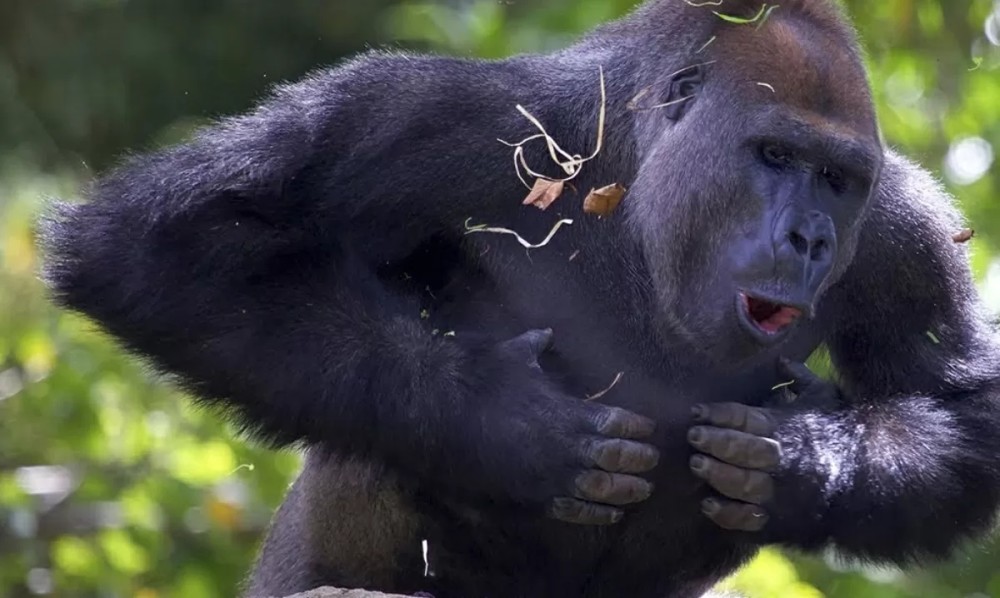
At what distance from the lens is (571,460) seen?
442 cm

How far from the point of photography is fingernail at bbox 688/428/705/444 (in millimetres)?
4562

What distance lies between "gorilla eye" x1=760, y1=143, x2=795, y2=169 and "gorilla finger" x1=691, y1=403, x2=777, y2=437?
0.64 m

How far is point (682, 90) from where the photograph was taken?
190 inches

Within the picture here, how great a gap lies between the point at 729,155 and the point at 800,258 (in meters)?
Result: 0.45

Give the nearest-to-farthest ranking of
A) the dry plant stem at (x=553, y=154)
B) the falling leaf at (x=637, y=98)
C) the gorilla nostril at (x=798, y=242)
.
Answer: the gorilla nostril at (x=798, y=242), the dry plant stem at (x=553, y=154), the falling leaf at (x=637, y=98)

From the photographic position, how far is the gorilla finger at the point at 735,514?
181 inches

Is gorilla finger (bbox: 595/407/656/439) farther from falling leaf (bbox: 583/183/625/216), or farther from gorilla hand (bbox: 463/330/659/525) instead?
falling leaf (bbox: 583/183/625/216)

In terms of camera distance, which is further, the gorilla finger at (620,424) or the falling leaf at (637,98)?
the falling leaf at (637,98)

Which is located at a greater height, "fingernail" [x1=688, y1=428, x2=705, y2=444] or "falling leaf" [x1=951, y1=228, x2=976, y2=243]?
"falling leaf" [x1=951, y1=228, x2=976, y2=243]

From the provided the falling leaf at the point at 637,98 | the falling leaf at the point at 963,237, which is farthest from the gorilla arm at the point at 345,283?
the falling leaf at the point at 963,237

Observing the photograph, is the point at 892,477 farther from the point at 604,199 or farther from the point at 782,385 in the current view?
the point at 604,199

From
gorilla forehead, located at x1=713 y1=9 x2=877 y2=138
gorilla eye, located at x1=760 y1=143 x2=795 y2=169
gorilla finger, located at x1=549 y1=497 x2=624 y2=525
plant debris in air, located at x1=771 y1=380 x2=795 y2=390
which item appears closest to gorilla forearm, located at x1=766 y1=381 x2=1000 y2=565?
plant debris in air, located at x1=771 y1=380 x2=795 y2=390

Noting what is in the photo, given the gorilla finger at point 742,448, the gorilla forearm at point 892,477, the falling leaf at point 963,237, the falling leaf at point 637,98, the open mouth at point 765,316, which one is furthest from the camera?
the falling leaf at point 963,237

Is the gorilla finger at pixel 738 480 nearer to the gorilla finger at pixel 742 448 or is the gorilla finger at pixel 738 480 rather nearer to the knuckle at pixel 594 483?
the gorilla finger at pixel 742 448
